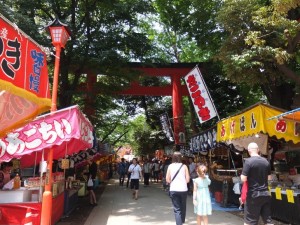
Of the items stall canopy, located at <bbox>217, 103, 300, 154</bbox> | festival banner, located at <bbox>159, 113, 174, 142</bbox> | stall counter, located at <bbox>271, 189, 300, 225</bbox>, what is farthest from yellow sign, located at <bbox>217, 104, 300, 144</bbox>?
festival banner, located at <bbox>159, 113, 174, 142</bbox>

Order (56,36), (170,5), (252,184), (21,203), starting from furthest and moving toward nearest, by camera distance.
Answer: (170,5) < (56,36) < (21,203) < (252,184)

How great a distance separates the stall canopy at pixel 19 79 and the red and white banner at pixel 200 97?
9767mm

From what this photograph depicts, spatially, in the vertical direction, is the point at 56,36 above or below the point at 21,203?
above

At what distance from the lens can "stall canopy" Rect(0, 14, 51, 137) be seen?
455 centimetres

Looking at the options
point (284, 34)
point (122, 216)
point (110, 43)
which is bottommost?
point (122, 216)

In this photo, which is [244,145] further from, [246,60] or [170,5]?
[170,5]

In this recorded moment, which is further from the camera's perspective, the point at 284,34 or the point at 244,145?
the point at 244,145

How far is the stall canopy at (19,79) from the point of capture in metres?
4.55

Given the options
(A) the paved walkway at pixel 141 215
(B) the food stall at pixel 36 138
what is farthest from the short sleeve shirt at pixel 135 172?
(B) the food stall at pixel 36 138

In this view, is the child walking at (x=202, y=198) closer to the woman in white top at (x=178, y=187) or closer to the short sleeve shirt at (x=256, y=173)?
the woman in white top at (x=178, y=187)

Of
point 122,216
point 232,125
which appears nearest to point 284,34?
point 232,125

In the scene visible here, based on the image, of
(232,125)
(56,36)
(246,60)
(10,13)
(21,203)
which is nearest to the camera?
(21,203)

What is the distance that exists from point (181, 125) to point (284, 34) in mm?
11315

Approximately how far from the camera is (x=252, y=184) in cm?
612
